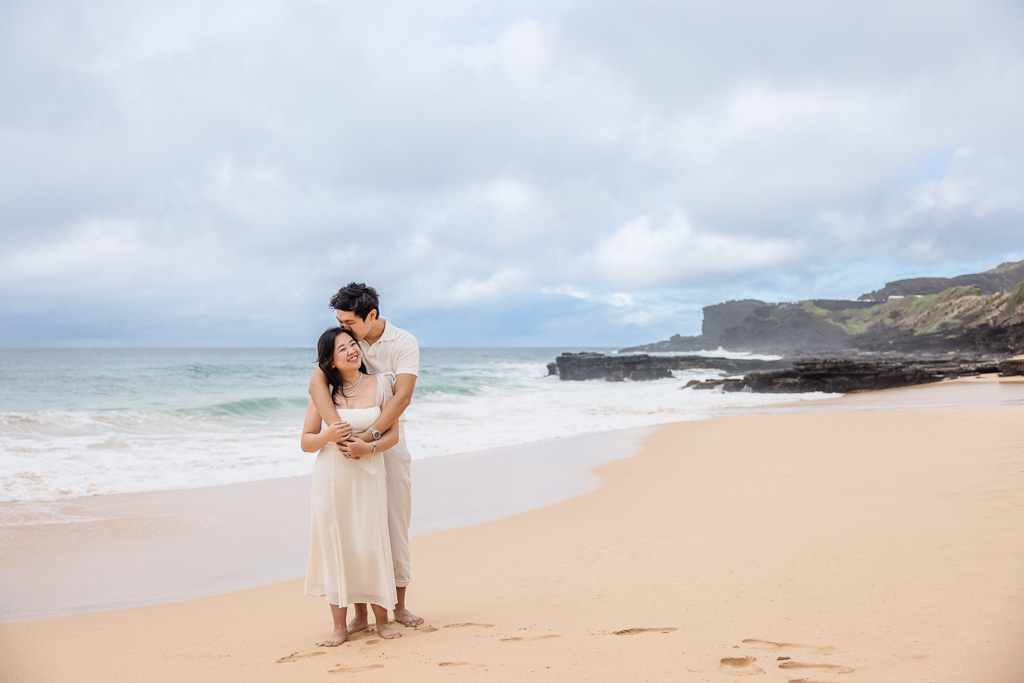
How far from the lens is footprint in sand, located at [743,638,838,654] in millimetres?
3005

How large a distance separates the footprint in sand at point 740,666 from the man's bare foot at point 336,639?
6.65 feet

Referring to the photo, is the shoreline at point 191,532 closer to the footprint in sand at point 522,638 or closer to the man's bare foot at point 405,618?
the man's bare foot at point 405,618

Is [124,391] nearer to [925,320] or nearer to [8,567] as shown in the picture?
[8,567]

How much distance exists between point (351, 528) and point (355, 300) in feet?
4.18

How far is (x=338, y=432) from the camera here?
3357mm

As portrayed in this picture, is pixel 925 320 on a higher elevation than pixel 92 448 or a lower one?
higher

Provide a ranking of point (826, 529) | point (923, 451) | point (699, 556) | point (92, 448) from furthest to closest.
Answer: point (92, 448) < point (923, 451) < point (826, 529) < point (699, 556)

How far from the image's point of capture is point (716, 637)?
10.7 ft

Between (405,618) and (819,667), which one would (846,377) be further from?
(405,618)

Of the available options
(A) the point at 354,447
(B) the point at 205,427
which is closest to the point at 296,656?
(A) the point at 354,447

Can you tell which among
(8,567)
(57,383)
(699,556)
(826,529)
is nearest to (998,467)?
(826,529)

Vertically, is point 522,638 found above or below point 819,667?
below

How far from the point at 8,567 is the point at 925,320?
263 ft

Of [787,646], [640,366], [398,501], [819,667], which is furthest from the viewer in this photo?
[640,366]
